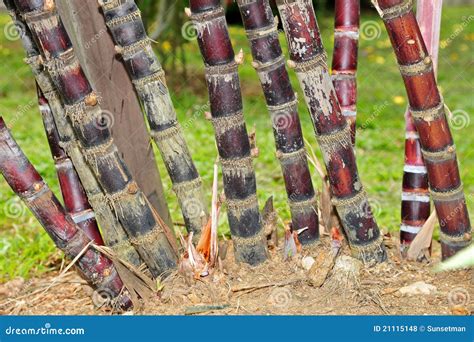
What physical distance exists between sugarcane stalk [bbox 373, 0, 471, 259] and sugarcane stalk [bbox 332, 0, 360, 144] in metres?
0.25

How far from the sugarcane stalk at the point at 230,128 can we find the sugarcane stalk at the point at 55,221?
0.43 m

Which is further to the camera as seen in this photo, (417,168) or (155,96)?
(417,168)

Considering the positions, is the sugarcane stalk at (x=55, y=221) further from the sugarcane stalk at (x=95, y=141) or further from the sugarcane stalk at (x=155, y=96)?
the sugarcane stalk at (x=155, y=96)

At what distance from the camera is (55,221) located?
7.96 feet

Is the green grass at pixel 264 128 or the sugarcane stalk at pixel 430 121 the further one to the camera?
the green grass at pixel 264 128

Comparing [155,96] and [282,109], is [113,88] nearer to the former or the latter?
[155,96]

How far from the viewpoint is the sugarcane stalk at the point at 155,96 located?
7.93ft

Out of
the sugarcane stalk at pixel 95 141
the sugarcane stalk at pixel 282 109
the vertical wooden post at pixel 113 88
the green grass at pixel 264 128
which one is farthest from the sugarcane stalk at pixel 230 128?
the green grass at pixel 264 128

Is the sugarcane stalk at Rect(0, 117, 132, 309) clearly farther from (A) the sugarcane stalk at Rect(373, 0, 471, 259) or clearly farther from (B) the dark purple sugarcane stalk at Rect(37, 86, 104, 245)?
(A) the sugarcane stalk at Rect(373, 0, 471, 259)

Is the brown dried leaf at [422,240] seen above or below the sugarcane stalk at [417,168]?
below

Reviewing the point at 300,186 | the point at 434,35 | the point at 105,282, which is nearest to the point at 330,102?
the point at 300,186

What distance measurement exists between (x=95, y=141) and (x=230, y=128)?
0.42 metres

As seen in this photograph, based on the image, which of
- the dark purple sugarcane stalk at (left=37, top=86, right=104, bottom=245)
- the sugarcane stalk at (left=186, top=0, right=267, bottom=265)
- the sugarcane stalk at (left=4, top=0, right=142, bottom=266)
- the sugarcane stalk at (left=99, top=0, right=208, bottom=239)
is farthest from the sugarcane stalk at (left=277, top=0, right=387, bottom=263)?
the dark purple sugarcane stalk at (left=37, top=86, right=104, bottom=245)

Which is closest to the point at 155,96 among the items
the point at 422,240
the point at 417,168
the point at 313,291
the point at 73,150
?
the point at 73,150
